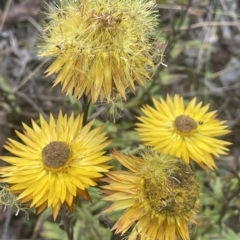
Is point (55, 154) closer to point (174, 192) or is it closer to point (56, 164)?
point (56, 164)

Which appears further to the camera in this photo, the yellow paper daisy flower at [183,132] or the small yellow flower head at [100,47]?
the yellow paper daisy flower at [183,132]

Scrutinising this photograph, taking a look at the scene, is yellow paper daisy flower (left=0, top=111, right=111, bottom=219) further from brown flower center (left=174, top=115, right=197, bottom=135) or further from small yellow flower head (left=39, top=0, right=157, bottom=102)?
brown flower center (left=174, top=115, right=197, bottom=135)

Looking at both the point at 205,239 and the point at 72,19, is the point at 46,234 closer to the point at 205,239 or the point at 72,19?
the point at 205,239

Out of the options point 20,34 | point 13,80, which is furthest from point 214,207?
point 20,34

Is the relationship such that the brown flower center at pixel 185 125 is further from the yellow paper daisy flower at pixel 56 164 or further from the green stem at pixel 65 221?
the green stem at pixel 65 221

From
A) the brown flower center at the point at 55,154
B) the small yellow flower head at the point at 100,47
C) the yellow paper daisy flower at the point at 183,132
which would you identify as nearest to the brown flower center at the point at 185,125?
the yellow paper daisy flower at the point at 183,132

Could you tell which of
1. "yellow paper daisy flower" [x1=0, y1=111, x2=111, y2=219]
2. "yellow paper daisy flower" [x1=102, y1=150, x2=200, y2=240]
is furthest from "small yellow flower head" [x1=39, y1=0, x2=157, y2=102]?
"yellow paper daisy flower" [x1=102, y1=150, x2=200, y2=240]

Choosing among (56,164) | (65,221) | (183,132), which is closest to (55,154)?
(56,164)
